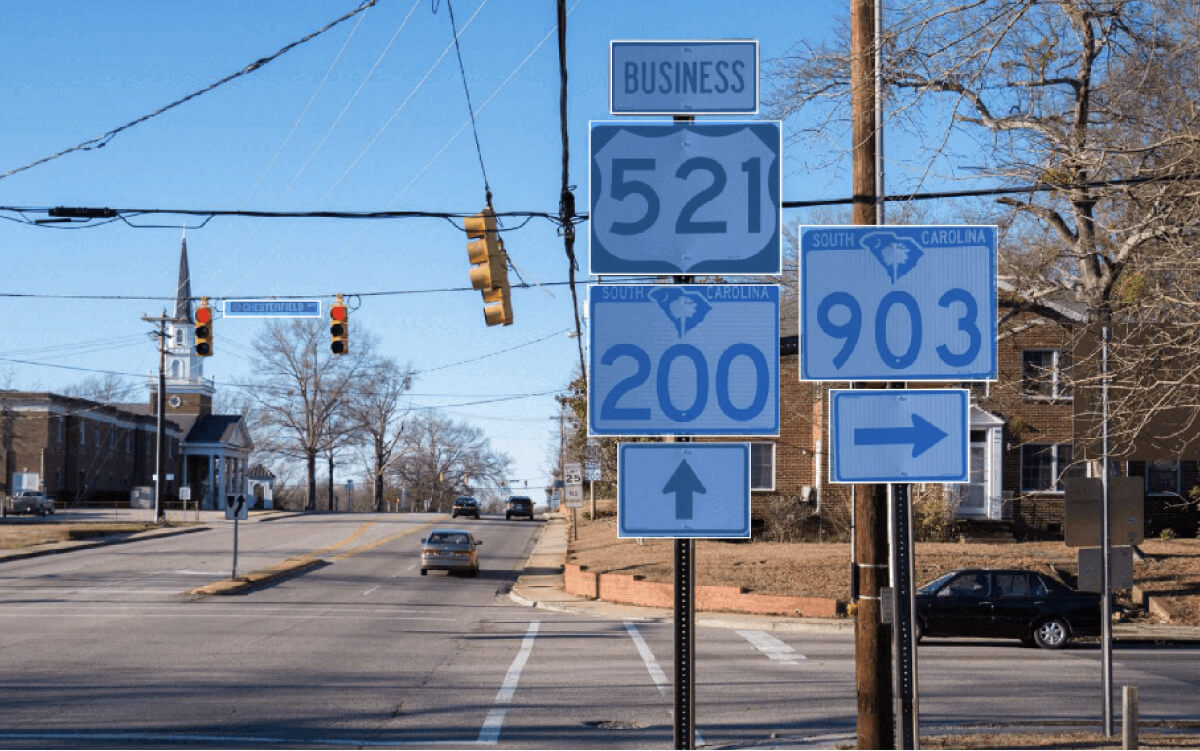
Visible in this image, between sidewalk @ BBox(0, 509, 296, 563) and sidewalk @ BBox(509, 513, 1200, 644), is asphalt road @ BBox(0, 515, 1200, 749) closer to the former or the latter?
sidewalk @ BBox(509, 513, 1200, 644)

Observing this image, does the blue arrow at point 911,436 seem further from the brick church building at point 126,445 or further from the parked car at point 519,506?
the brick church building at point 126,445

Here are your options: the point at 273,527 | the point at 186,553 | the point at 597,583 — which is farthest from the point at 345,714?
the point at 273,527

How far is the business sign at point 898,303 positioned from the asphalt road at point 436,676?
6216mm

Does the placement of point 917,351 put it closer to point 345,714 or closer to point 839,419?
point 839,419

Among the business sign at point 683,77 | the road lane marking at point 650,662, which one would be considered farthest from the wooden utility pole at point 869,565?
the road lane marking at point 650,662

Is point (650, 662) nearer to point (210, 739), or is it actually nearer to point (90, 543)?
point (210, 739)

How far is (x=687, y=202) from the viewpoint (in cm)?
600

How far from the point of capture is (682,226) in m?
6.01

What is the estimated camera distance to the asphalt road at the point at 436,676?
1203cm

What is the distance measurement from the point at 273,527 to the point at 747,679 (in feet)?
158

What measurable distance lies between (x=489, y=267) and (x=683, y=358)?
10.5 metres

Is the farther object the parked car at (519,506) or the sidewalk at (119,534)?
the parked car at (519,506)

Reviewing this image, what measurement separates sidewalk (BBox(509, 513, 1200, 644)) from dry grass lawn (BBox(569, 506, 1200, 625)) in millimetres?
1090

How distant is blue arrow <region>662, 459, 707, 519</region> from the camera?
5.83 m
